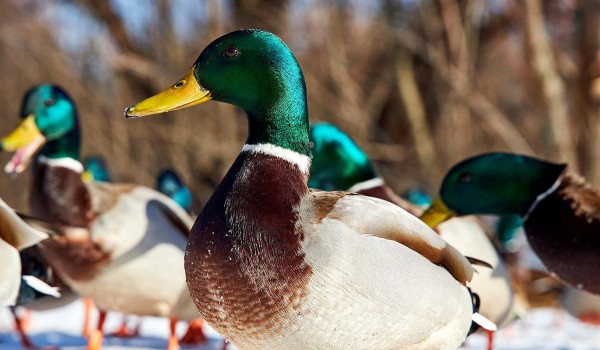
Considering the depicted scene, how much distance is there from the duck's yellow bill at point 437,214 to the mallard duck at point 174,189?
4.11 m

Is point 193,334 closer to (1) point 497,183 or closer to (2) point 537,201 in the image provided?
(1) point 497,183

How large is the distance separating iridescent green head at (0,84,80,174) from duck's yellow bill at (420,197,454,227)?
6.25 feet

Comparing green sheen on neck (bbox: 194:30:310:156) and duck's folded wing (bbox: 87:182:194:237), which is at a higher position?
green sheen on neck (bbox: 194:30:310:156)

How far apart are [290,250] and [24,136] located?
2752 millimetres

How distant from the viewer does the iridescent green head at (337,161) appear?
4.69m

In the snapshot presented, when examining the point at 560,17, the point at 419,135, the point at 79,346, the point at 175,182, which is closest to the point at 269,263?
the point at 79,346

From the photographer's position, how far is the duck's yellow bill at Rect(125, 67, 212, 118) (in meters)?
2.58

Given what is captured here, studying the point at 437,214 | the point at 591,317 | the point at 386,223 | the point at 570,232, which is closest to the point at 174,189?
the point at 591,317

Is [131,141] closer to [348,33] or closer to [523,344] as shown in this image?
[348,33]

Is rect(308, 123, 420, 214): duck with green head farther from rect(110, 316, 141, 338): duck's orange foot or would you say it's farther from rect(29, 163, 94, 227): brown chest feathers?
rect(110, 316, 141, 338): duck's orange foot

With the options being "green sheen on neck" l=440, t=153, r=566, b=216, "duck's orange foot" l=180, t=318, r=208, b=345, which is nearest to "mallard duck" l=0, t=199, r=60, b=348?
"green sheen on neck" l=440, t=153, r=566, b=216

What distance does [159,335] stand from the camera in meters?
6.00

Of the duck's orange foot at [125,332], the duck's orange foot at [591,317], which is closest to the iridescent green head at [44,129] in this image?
the duck's orange foot at [125,332]

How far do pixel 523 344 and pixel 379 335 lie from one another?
346 centimetres
